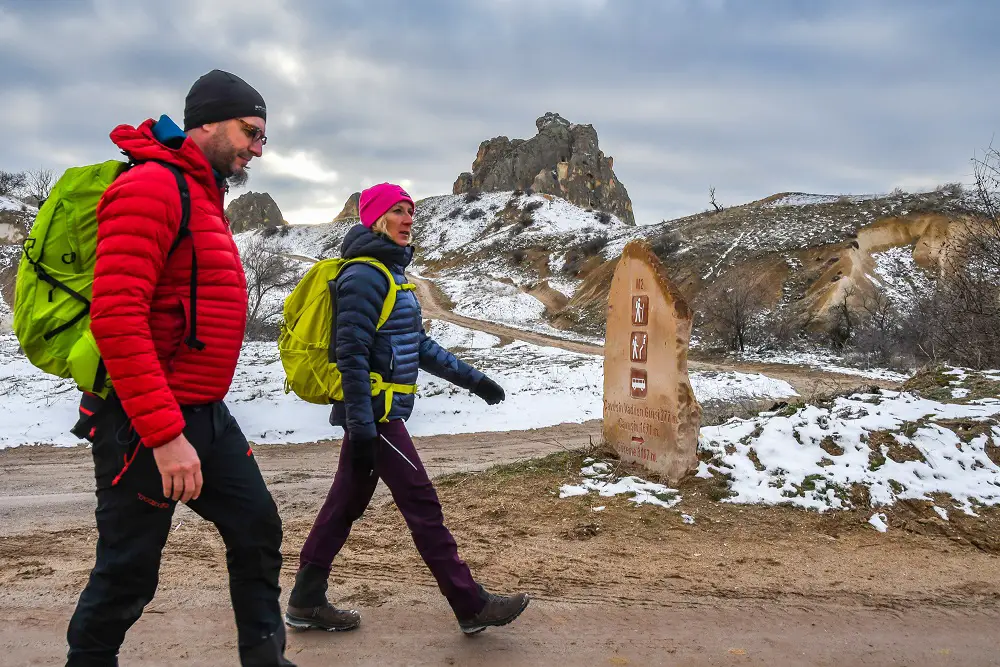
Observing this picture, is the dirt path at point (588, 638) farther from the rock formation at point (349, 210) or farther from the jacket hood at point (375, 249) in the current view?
the rock formation at point (349, 210)

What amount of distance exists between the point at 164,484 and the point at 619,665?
1.97 m

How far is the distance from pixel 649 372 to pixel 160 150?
4343 mm

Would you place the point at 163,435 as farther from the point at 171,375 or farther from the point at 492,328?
the point at 492,328

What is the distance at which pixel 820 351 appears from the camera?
19.9 metres

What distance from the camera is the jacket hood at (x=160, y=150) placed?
2.09 meters

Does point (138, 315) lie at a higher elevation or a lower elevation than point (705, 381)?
higher

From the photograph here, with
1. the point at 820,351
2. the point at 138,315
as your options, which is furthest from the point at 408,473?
the point at 820,351

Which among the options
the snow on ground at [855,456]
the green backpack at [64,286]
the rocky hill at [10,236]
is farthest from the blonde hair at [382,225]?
the rocky hill at [10,236]

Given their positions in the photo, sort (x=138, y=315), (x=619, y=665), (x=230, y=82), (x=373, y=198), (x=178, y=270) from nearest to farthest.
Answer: (x=138, y=315)
(x=178, y=270)
(x=230, y=82)
(x=619, y=665)
(x=373, y=198)

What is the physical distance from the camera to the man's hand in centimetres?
193

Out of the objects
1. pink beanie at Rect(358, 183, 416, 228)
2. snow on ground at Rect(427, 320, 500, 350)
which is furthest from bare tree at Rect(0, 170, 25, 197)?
pink beanie at Rect(358, 183, 416, 228)

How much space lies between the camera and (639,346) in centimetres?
577

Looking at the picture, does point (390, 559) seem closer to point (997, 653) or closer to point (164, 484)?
point (164, 484)

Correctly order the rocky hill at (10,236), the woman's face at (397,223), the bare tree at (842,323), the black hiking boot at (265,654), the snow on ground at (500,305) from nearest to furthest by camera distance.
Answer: the black hiking boot at (265,654), the woman's face at (397,223), the bare tree at (842,323), the snow on ground at (500,305), the rocky hill at (10,236)
